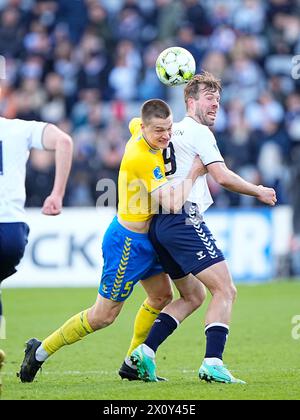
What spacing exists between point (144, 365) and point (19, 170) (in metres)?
2.01

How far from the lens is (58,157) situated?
278 inches

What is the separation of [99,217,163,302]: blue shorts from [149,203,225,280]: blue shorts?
0.10 m

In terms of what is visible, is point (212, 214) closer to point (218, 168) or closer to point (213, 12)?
point (213, 12)

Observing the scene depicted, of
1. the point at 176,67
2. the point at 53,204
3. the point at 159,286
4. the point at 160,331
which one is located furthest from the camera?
the point at 176,67

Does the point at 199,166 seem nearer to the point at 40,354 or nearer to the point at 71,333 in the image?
the point at 71,333

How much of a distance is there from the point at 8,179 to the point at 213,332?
199 cm

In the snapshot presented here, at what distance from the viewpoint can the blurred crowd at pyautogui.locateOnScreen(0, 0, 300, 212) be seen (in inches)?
753

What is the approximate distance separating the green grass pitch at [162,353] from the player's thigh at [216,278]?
736 mm

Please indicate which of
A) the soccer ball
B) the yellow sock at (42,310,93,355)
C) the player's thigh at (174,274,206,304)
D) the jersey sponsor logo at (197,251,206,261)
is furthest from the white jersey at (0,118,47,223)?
the soccer ball

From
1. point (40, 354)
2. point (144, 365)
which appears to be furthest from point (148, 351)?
point (40, 354)

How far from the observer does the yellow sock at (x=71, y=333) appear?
8.05 metres

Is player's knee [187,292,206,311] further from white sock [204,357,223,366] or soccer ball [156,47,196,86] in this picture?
soccer ball [156,47,196,86]

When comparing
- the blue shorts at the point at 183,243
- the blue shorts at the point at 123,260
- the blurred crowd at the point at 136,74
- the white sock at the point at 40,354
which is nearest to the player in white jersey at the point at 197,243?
the blue shorts at the point at 183,243
